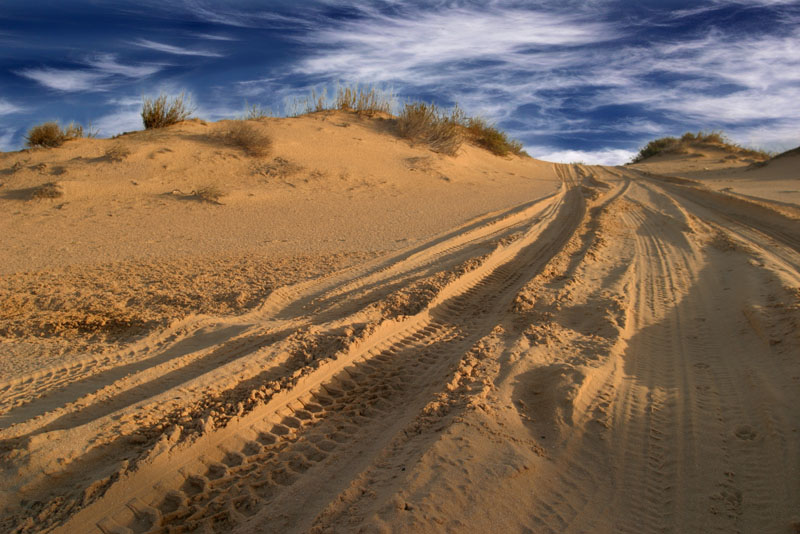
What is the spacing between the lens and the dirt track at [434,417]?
229 cm

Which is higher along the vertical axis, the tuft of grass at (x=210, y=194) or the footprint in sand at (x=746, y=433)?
the footprint in sand at (x=746, y=433)

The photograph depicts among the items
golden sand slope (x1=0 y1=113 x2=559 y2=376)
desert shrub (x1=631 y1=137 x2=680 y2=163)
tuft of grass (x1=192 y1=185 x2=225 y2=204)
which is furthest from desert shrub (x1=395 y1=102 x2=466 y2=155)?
desert shrub (x1=631 y1=137 x2=680 y2=163)

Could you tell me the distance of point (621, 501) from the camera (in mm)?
2336

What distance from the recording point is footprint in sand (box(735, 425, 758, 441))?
282 centimetres

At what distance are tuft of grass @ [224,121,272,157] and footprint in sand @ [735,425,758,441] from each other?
13.1m

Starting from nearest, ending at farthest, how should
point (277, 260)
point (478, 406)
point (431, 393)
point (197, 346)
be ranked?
point (478, 406) → point (431, 393) → point (197, 346) → point (277, 260)

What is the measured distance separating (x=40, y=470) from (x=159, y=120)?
48.4 ft

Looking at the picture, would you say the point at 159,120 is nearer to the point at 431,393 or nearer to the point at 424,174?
the point at 424,174

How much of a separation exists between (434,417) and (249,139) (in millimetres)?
12637

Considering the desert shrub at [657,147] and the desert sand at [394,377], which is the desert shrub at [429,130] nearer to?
the desert sand at [394,377]

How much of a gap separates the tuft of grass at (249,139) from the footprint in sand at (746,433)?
43.0ft

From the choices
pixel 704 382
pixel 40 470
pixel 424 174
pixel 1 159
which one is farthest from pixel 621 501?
pixel 1 159

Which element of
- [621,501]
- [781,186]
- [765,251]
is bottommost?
[621,501]

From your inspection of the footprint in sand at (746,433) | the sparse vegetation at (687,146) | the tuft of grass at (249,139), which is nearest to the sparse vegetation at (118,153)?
the tuft of grass at (249,139)
